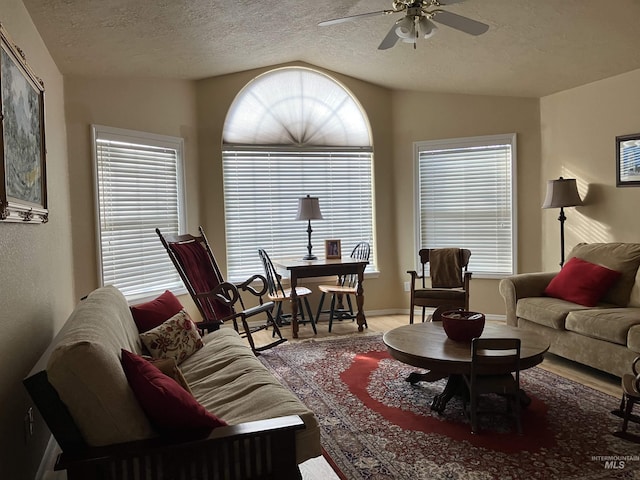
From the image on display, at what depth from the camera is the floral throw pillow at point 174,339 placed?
290cm

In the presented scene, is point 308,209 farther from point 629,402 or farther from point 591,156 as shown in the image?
point 629,402

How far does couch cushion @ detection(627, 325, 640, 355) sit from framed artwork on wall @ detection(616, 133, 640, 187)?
166 cm

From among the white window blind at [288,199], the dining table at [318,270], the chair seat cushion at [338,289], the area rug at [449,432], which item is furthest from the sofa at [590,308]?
the white window blind at [288,199]

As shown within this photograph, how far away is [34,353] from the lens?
250cm

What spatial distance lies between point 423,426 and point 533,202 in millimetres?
3497

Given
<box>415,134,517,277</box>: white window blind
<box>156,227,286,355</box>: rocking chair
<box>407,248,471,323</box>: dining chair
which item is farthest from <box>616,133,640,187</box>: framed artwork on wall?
<box>156,227,286,355</box>: rocking chair

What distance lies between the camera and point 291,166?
20.0 feet

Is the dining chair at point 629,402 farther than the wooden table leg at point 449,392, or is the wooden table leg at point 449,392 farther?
the wooden table leg at point 449,392

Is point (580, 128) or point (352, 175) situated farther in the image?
point (352, 175)

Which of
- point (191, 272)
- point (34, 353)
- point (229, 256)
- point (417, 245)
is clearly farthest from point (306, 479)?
point (417, 245)

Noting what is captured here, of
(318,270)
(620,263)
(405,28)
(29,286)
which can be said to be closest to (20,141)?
(29,286)

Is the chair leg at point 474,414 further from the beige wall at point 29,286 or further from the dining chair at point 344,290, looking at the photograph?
the dining chair at point 344,290

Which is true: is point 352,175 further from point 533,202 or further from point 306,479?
point 306,479

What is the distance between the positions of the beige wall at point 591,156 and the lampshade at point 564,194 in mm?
203
